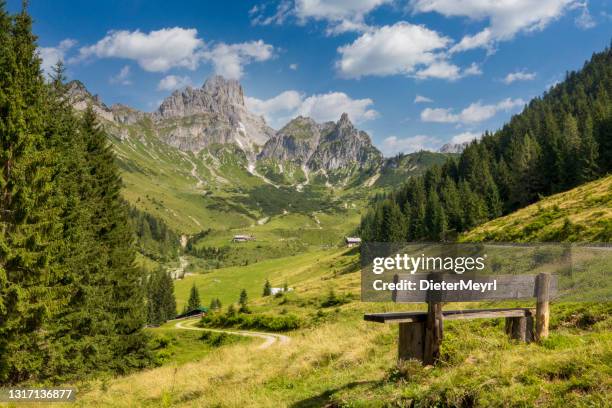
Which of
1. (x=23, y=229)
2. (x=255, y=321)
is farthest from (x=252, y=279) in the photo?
(x=23, y=229)

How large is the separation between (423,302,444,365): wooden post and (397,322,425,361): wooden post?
0.19m

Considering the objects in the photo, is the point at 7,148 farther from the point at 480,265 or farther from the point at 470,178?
the point at 470,178

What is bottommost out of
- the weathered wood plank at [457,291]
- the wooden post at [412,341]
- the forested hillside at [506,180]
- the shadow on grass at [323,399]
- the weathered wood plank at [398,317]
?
the shadow on grass at [323,399]

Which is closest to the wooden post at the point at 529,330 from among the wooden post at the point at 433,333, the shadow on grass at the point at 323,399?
the wooden post at the point at 433,333

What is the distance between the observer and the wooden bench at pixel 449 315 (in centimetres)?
995

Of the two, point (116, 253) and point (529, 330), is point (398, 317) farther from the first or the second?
point (116, 253)

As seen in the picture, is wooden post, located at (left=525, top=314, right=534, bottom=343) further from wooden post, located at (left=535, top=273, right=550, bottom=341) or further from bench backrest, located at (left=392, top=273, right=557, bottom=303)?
bench backrest, located at (left=392, top=273, right=557, bottom=303)

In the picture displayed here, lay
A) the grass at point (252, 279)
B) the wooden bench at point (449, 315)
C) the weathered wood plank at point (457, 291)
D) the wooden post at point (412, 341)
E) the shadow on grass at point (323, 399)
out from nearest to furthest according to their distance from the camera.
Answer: the weathered wood plank at point (457, 291) → the wooden bench at point (449, 315) → the wooden post at point (412, 341) → the shadow on grass at point (323, 399) → the grass at point (252, 279)

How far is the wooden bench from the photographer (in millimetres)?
A: 9945

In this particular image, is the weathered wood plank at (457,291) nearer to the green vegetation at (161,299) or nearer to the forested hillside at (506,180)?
the forested hillside at (506,180)

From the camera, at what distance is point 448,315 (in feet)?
34.7

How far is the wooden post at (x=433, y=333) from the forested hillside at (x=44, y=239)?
17306 millimetres

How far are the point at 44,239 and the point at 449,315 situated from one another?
18553mm

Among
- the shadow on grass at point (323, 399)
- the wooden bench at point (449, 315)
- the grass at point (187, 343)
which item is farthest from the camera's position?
the grass at point (187, 343)
